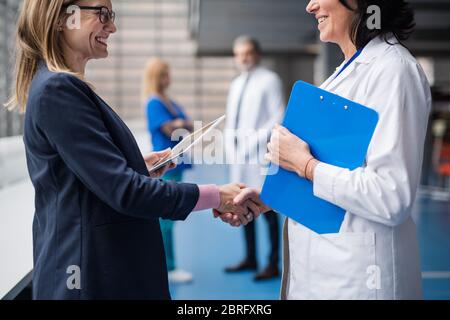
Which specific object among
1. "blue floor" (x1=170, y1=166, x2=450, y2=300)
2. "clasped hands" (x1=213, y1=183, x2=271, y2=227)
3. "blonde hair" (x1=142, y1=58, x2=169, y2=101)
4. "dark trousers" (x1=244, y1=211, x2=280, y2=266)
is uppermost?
"blonde hair" (x1=142, y1=58, x2=169, y2=101)

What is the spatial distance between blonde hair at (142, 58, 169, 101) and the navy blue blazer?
251 cm

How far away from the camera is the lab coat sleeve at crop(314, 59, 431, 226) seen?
1.12 meters

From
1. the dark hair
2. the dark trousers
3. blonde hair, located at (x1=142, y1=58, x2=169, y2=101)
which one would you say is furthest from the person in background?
the dark hair

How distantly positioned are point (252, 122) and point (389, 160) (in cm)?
280

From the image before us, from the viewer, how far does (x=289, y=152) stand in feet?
3.98

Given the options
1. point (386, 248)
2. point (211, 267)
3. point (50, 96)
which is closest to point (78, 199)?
point (50, 96)

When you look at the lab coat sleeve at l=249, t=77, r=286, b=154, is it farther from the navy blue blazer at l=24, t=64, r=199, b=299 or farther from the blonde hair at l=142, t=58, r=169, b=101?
the navy blue blazer at l=24, t=64, r=199, b=299

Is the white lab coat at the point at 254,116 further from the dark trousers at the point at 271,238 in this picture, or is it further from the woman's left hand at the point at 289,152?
the woman's left hand at the point at 289,152

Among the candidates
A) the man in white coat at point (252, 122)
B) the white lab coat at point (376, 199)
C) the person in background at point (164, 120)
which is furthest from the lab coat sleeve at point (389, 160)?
the man in white coat at point (252, 122)

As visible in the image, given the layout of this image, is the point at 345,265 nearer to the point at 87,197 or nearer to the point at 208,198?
the point at 208,198

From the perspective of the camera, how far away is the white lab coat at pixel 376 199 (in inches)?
44.3

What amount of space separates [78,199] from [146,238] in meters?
0.20

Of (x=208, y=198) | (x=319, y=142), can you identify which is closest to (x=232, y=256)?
(x=208, y=198)

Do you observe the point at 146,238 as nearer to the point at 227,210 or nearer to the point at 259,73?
the point at 227,210
